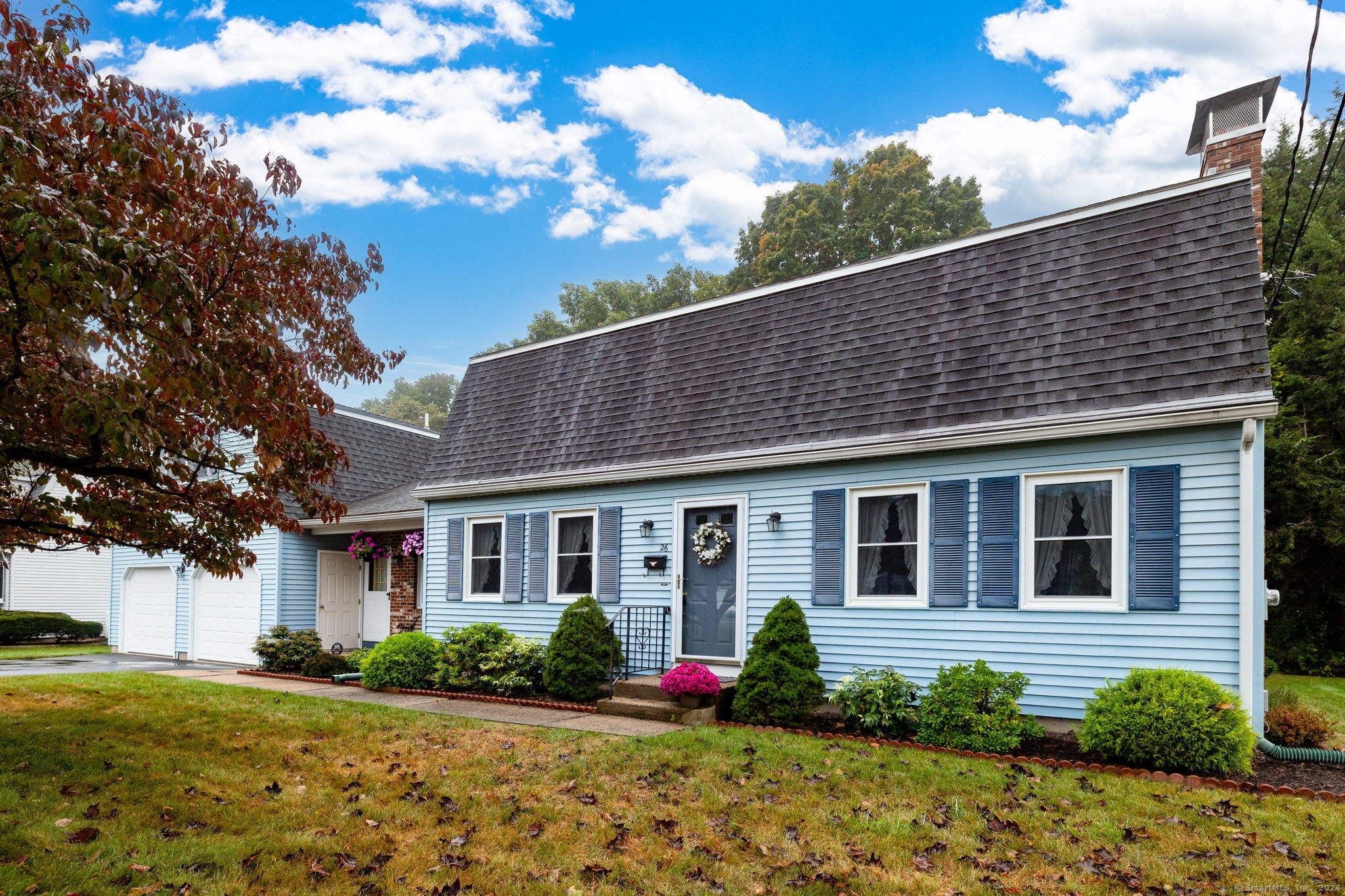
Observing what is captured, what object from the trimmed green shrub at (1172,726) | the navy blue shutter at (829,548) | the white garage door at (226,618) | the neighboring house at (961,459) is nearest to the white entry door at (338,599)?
the white garage door at (226,618)

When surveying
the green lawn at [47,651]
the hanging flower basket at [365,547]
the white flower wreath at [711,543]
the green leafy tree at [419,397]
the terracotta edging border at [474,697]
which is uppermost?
the green leafy tree at [419,397]

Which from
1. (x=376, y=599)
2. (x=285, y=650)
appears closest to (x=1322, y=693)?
(x=285, y=650)

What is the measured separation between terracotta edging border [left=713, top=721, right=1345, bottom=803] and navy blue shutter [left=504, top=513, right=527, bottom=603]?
5.40m

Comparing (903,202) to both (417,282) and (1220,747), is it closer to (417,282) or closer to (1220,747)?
(417,282)

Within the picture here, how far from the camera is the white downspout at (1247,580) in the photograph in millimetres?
6910

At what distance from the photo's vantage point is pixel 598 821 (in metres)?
5.15

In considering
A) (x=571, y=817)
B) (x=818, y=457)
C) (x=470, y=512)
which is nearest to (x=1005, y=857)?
(x=571, y=817)

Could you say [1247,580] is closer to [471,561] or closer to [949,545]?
[949,545]

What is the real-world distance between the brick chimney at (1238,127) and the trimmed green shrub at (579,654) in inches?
344

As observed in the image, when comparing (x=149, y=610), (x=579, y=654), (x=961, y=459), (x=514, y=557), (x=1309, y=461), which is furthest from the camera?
(x=149, y=610)

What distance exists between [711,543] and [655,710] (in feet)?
7.78

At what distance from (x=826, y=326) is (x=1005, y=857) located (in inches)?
274

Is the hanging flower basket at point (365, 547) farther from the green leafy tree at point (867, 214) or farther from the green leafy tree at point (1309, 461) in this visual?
the green leafy tree at point (1309, 461)

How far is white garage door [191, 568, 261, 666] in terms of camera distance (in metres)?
16.5
